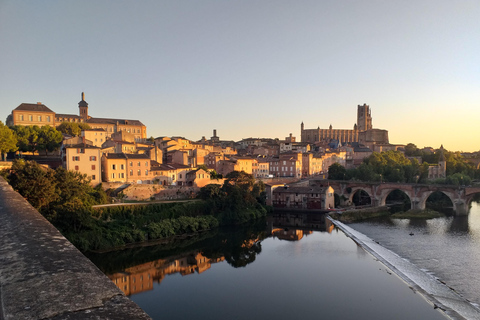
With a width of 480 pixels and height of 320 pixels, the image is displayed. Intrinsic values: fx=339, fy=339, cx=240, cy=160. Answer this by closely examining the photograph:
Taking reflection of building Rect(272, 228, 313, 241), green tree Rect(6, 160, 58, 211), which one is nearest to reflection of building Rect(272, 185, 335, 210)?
reflection of building Rect(272, 228, 313, 241)

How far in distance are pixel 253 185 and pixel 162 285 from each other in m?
17.8

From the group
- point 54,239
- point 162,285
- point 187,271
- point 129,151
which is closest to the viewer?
point 54,239

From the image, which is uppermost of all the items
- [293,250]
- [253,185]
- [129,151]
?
[129,151]

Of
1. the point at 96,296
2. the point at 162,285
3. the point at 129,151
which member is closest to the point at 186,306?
the point at 162,285

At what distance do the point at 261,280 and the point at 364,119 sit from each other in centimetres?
8815

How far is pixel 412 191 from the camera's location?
3216 centimetres

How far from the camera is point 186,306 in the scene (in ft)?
40.3

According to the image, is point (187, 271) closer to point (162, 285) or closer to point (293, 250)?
point (162, 285)

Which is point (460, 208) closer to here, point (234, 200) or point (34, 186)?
point (234, 200)

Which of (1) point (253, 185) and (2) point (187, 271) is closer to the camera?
(2) point (187, 271)

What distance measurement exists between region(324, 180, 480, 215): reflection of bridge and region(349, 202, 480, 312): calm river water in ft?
4.88

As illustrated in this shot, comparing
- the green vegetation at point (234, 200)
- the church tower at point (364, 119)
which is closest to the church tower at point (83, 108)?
the green vegetation at point (234, 200)

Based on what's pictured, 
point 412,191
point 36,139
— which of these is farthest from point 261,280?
point 36,139

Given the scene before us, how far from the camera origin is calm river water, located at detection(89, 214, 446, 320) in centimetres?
1191
